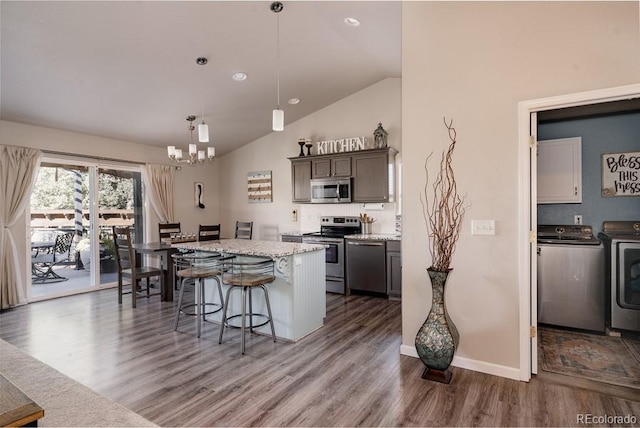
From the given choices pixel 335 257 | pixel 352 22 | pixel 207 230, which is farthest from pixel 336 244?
pixel 352 22

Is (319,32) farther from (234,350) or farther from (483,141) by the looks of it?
(234,350)

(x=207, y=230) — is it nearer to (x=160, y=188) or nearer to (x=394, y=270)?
(x=160, y=188)

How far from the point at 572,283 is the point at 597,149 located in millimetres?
1574

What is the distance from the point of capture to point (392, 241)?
4.70 metres

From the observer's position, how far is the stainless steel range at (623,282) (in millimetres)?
3184

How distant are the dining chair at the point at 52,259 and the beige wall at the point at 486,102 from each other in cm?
513

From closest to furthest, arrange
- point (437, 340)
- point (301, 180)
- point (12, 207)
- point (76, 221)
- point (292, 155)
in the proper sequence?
1. point (437, 340)
2. point (12, 207)
3. point (76, 221)
4. point (301, 180)
5. point (292, 155)

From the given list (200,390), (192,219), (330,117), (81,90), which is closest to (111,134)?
(81,90)

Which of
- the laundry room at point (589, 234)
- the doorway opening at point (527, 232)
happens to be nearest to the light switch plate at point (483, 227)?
the doorway opening at point (527, 232)

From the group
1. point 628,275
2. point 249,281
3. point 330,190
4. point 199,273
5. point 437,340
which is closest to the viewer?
point 437,340

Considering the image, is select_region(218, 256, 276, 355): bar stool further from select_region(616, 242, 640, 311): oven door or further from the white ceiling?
select_region(616, 242, 640, 311): oven door

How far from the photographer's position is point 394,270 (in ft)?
15.4

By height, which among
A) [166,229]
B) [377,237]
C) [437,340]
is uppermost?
[166,229]

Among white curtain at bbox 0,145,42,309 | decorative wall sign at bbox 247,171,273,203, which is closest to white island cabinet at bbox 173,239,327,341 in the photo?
white curtain at bbox 0,145,42,309
